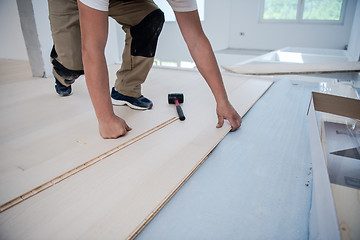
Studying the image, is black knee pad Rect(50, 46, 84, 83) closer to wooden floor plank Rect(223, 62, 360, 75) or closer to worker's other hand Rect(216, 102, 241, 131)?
worker's other hand Rect(216, 102, 241, 131)

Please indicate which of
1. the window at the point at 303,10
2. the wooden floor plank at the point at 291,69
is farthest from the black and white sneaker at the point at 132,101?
the window at the point at 303,10

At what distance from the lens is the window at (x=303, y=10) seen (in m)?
5.16

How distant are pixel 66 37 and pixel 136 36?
44 cm

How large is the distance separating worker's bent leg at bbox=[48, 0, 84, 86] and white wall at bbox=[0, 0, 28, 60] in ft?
7.90

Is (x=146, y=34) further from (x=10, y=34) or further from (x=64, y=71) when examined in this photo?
(x=10, y=34)

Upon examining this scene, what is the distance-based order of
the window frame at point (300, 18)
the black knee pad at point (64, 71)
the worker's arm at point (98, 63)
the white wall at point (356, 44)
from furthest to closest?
1. the window frame at point (300, 18)
2. the white wall at point (356, 44)
3. the black knee pad at point (64, 71)
4. the worker's arm at point (98, 63)

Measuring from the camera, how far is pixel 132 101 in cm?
144

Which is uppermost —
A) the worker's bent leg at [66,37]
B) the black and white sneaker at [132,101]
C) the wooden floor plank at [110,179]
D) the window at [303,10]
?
the window at [303,10]

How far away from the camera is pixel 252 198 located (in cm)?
70

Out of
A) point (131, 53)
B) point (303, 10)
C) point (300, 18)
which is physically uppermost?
point (303, 10)

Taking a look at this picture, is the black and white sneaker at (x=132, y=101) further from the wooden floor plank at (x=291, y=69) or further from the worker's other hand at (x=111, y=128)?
the wooden floor plank at (x=291, y=69)

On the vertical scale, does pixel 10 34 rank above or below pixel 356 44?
above

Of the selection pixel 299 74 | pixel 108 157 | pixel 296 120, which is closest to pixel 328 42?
pixel 299 74

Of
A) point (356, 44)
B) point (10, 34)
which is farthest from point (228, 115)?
point (10, 34)
